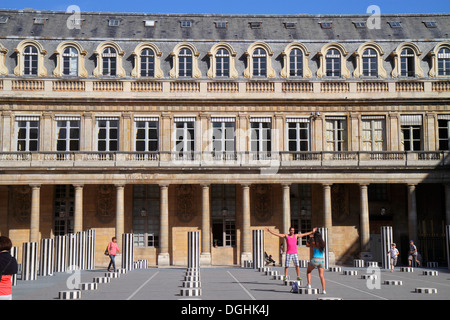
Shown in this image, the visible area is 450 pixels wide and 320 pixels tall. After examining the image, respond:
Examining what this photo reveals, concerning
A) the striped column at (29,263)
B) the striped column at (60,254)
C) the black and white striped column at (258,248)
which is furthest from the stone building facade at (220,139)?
the striped column at (29,263)

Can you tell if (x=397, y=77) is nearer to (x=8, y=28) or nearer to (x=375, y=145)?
(x=375, y=145)

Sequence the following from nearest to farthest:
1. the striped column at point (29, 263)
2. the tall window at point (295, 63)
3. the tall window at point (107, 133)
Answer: the striped column at point (29, 263) → the tall window at point (107, 133) → the tall window at point (295, 63)

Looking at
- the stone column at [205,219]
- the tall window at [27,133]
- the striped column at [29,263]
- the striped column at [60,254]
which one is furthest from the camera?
the tall window at [27,133]

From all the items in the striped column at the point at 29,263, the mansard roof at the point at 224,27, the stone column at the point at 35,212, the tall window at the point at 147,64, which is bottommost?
the striped column at the point at 29,263

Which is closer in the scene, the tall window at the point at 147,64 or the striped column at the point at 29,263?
the striped column at the point at 29,263

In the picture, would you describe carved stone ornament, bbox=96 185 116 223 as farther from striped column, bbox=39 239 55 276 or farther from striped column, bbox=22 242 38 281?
striped column, bbox=22 242 38 281

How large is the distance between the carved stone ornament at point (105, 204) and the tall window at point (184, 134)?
209 inches

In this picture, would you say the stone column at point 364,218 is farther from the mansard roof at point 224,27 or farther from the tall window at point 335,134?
the mansard roof at point 224,27

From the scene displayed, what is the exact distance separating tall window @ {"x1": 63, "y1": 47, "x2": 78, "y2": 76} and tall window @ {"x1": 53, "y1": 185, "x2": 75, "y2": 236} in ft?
24.7

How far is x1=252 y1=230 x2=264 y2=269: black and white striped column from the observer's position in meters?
35.1

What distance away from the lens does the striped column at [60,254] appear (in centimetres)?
3175

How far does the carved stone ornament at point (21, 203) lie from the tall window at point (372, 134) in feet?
73.0

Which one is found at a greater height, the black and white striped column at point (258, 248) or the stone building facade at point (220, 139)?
the stone building facade at point (220, 139)
